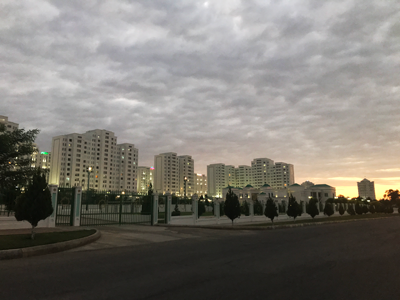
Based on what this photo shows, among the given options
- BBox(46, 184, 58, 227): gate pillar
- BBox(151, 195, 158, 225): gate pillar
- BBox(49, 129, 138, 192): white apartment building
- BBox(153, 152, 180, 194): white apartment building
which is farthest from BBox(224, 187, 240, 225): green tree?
BBox(153, 152, 180, 194): white apartment building

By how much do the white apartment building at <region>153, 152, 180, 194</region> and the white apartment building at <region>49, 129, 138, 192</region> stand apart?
24788 mm

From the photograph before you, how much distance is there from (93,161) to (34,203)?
137 m

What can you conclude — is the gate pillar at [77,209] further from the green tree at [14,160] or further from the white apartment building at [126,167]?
the white apartment building at [126,167]

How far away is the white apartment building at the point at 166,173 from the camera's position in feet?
611

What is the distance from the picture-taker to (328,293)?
17.7 ft

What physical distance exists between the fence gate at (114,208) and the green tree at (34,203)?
24.0ft

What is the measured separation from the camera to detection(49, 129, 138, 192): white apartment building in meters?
131

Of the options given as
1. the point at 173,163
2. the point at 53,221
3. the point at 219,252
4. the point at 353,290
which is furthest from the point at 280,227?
the point at 173,163

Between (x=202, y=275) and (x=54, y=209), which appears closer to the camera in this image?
(x=202, y=275)

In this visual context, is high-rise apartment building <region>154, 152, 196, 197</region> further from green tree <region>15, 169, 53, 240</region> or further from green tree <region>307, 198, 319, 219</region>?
green tree <region>15, 169, 53, 240</region>

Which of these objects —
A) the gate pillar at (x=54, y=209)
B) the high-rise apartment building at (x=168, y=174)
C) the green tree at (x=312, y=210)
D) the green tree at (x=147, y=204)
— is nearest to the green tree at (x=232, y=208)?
the green tree at (x=147, y=204)

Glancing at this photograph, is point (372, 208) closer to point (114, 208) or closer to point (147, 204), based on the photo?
point (147, 204)

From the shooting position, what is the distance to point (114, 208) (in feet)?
71.9

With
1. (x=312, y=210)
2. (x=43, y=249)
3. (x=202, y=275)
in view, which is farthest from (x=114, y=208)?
(x=312, y=210)
